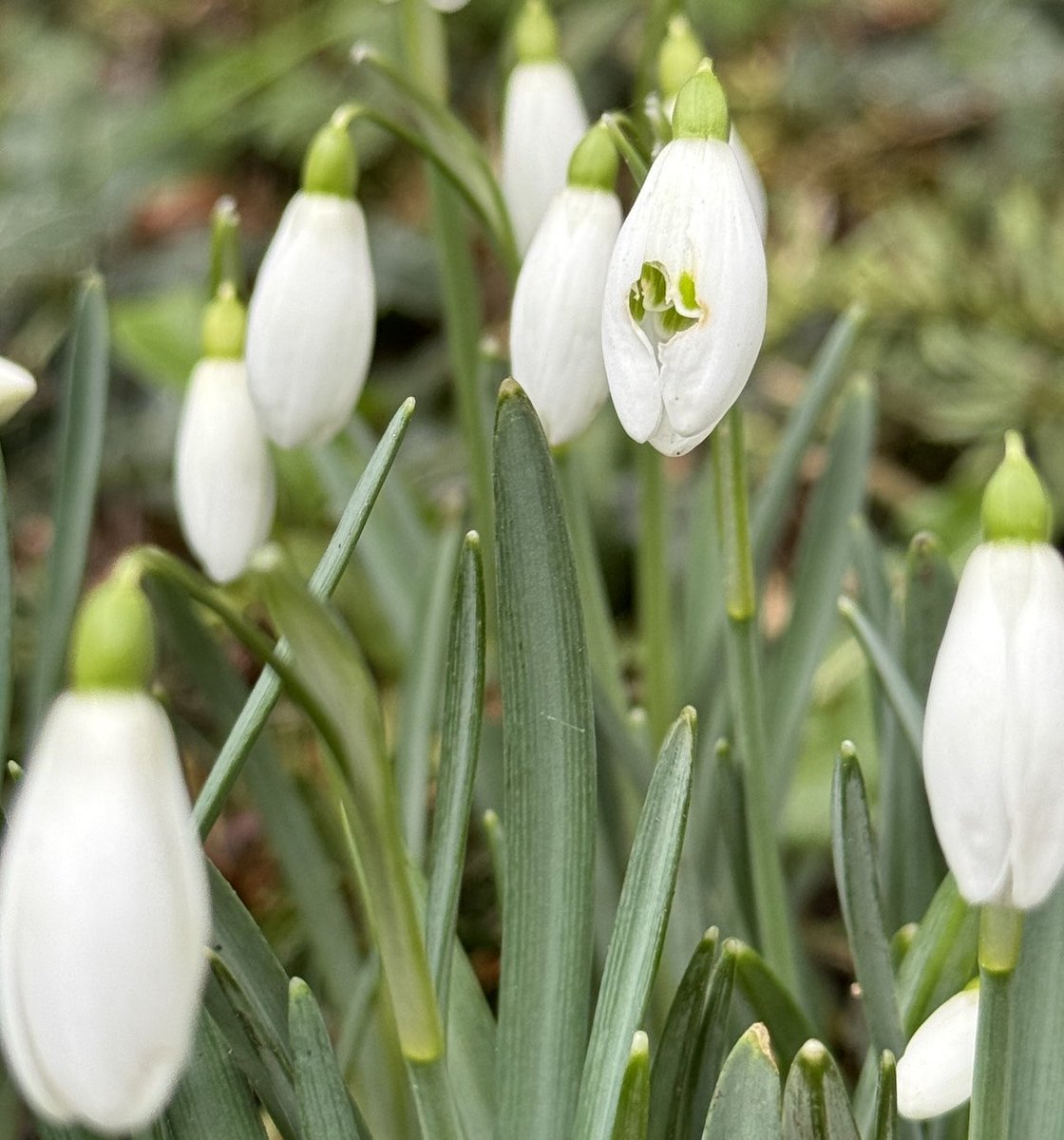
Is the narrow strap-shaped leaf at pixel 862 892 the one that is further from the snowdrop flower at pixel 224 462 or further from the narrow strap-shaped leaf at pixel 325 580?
the snowdrop flower at pixel 224 462

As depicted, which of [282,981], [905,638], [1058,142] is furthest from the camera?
[1058,142]

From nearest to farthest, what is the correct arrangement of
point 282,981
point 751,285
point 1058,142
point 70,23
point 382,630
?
point 751,285 → point 282,981 → point 382,630 → point 1058,142 → point 70,23

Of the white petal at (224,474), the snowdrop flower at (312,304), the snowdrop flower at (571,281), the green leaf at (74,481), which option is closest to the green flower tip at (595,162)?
the snowdrop flower at (571,281)

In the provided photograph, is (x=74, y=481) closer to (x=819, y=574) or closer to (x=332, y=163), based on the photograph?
(x=332, y=163)

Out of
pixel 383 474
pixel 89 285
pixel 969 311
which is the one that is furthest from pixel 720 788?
pixel 969 311

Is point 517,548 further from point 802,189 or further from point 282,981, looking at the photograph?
point 802,189
